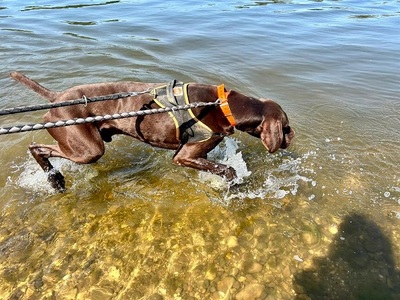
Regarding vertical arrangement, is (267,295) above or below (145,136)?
below

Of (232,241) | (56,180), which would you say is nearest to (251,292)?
(232,241)

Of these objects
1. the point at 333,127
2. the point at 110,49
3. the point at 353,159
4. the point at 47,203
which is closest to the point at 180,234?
the point at 47,203

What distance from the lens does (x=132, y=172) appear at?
5094 millimetres

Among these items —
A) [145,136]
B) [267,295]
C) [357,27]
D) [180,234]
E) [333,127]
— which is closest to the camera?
[267,295]

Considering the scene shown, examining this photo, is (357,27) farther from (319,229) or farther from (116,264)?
(116,264)

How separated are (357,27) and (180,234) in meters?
11.3

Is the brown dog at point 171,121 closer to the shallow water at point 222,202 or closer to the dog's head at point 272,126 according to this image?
the dog's head at point 272,126

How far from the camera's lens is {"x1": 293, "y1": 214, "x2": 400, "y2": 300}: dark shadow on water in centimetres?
335

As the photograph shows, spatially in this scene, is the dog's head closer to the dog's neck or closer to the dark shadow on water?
the dog's neck

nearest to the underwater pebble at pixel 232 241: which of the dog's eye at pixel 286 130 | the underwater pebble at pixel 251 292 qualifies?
the underwater pebble at pixel 251 292

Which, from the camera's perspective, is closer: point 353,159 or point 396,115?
point 353,159

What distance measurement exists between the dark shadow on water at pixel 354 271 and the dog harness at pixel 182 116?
1798mm

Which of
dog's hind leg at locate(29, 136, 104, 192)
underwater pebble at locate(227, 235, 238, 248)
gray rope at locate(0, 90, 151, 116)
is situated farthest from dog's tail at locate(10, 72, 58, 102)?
underwater pebble at locate(227, 235, 238, 248)

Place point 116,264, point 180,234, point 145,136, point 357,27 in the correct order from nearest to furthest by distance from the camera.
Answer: point 116,264
point 180,234
point 145,136
point 357,27
